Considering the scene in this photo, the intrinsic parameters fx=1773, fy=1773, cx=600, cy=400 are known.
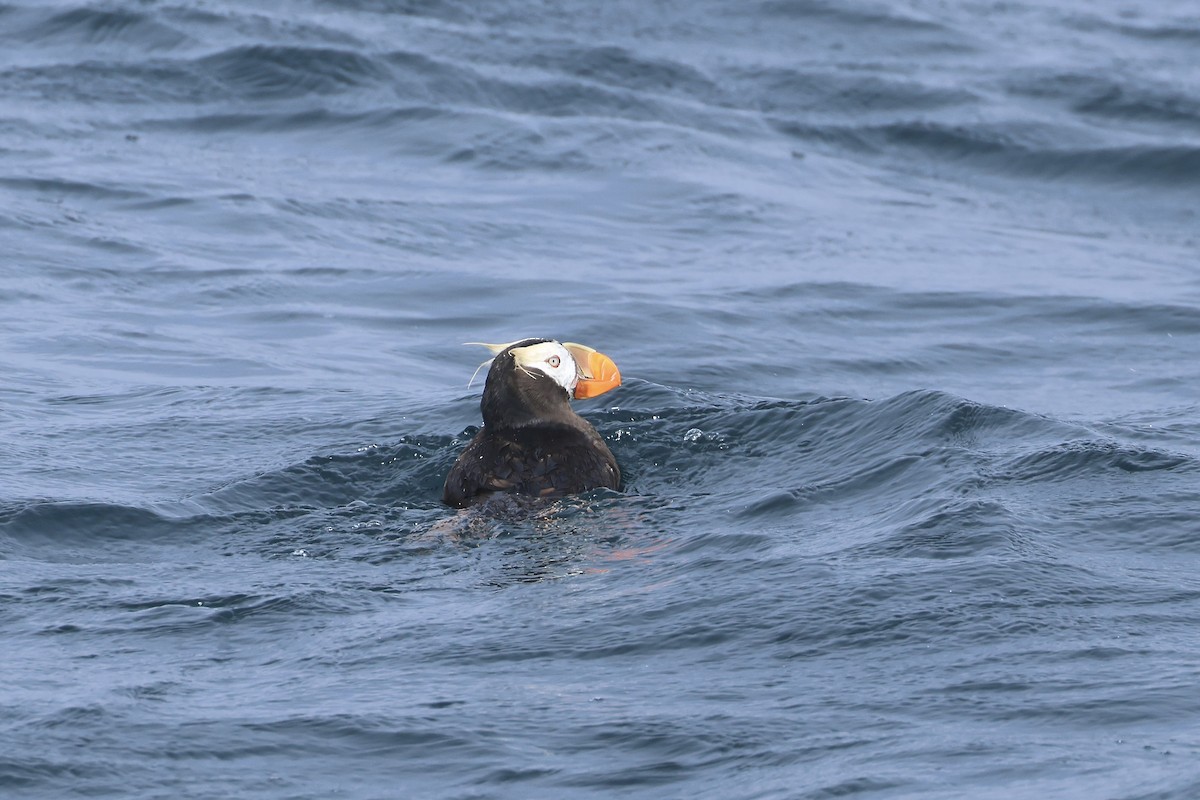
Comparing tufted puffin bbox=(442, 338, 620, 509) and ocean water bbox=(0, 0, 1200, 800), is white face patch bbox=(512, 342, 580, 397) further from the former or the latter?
ocean water bbox=(0, 0, 1200, 800)

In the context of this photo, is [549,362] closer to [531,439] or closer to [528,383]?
[528,383]

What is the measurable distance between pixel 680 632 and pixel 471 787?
1074 millimetres

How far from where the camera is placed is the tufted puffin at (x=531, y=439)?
6496 millimetres

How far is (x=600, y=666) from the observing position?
16.1 ft

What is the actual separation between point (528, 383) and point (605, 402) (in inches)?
68.6

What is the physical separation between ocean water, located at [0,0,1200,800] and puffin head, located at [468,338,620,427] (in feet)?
1.42

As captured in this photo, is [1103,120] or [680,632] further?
[1103,120]

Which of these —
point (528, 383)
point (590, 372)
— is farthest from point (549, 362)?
point (590, 372)

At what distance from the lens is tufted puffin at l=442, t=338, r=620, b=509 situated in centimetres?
650

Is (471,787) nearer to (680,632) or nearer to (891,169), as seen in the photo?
(680,632)

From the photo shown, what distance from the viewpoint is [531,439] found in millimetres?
6652

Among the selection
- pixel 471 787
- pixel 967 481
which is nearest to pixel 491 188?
pixel 967 481

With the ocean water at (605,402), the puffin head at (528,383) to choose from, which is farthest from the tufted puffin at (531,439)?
the ocean water at (605,402)

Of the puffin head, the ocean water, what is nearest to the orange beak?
the puffin head
